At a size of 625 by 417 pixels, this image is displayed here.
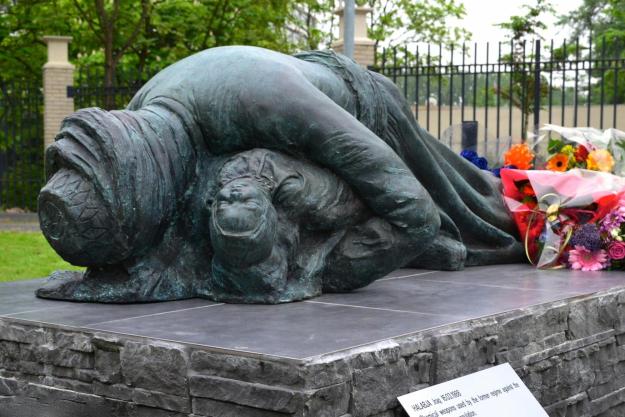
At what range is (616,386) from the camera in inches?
168

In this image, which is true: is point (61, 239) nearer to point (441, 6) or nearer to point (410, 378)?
point (410, 378)

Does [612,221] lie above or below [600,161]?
below

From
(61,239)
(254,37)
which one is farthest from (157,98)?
(254,37)

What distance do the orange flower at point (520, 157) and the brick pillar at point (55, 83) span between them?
1243 cm

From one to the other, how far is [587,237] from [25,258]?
20.3 feet

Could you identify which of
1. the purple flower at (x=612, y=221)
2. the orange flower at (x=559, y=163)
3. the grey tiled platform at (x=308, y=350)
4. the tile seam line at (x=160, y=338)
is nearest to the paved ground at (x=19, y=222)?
the orange flower at (x=559, y=163)

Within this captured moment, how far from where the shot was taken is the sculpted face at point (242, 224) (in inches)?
137

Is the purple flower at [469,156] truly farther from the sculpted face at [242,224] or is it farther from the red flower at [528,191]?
the sculpted face at [242,224]

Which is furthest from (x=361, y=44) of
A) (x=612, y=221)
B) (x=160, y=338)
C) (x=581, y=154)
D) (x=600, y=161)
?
(x=160, y=338)

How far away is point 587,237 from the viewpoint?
5020mm

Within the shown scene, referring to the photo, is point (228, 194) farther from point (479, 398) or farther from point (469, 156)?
point (469, 156)

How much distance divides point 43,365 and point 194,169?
41.2 inches

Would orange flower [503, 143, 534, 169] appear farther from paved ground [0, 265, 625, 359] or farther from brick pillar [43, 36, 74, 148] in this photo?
brick pillar [43, 36, 74, 148]

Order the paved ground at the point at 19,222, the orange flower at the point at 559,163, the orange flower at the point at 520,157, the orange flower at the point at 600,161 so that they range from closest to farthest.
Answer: the orange flower at the point at 600,161
the orange flower at the point at 559,163
the orange flower at the point at 520,157
the paved ground at the point at 19,222
